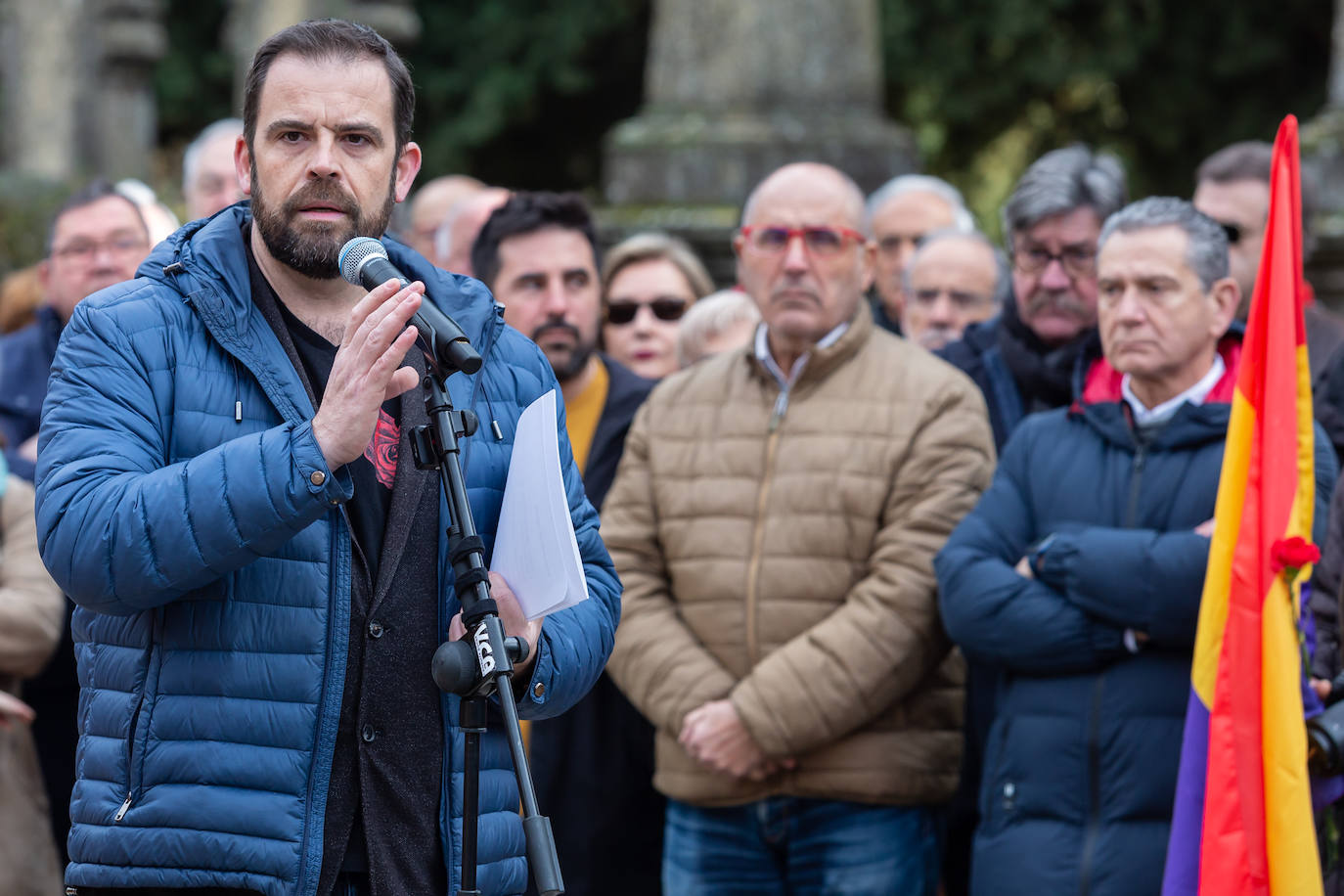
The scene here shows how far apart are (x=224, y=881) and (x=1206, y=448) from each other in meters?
2.47

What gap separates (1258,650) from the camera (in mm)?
4066

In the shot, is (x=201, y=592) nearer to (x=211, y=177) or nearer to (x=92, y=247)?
(x=92, y=247)

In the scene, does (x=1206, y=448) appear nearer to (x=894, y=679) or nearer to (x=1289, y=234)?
(x=1289, y=234)

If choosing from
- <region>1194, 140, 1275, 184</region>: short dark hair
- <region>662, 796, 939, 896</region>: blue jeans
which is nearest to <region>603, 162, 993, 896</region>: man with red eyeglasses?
<region>662, 796, 939, 896</region>: blue jeans

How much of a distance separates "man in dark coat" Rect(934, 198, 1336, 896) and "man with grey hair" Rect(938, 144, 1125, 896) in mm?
610

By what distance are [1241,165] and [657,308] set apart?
1954 mm

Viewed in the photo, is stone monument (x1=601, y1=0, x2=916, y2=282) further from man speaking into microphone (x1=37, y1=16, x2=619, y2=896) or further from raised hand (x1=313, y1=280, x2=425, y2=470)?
raised hand (x1=313, y1=280, x2=425, y2=470)

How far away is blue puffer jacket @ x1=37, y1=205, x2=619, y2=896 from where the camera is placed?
9.41 feet

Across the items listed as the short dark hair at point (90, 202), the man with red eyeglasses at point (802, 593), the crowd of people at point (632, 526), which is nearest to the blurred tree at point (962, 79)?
the crowd of people at point (632, 526)

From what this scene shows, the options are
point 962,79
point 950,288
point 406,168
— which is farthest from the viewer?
point 962,79

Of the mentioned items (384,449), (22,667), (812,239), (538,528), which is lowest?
(22,667)

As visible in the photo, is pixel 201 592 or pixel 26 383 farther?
pixel 26 383

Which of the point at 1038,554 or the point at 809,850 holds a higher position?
the point at 1038,554

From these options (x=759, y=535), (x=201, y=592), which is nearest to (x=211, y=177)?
(x=759, y=535)
